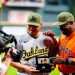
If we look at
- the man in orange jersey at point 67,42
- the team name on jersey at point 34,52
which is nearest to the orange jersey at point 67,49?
the man in orange jersey at point 67,42

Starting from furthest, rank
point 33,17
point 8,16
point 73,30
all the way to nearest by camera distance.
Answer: point 8,16 < point 33,17 < point 73,30

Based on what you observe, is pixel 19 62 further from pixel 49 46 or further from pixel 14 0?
pixel 14 0

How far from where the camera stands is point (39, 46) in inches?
344

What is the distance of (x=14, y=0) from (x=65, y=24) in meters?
20.3

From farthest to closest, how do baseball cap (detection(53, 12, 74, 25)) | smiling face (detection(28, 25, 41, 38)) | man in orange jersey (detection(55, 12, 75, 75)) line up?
smiling face (detection(28, 25, 41, 38)) → baseball cap (detection(53, 12, 74, 25)) → man in orange jersey (detection(55, 12, 75, 75))

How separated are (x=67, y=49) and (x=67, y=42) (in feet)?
0.45

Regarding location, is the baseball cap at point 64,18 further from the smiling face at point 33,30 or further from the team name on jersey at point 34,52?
the team name on jersey at point 34,52

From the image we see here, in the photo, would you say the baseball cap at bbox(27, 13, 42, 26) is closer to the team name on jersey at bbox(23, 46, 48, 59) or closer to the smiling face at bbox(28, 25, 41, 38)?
the smiling face at bbox(28, 25, 41, 38)

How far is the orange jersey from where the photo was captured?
8.14 meters

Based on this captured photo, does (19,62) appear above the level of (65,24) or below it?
below

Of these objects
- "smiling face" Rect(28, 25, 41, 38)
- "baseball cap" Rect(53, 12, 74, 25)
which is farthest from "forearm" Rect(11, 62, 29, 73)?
"baseball cap" Rect(53, 12, 74, 25)

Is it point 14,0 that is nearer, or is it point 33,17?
point 33,17

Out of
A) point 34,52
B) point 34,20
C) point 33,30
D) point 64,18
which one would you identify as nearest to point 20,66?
point 34,52

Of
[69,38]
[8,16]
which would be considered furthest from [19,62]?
[8,16]
